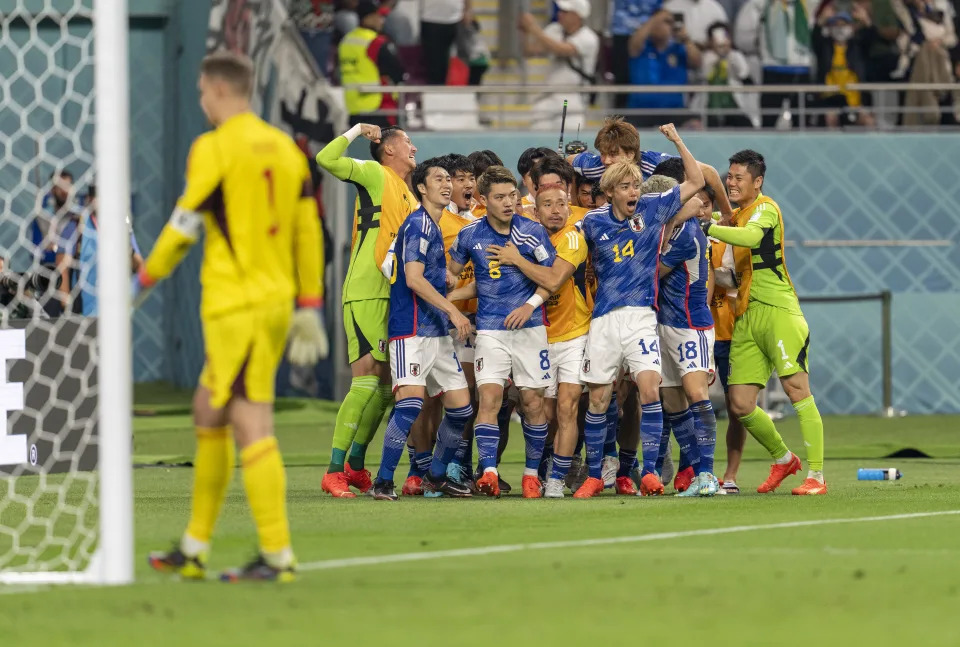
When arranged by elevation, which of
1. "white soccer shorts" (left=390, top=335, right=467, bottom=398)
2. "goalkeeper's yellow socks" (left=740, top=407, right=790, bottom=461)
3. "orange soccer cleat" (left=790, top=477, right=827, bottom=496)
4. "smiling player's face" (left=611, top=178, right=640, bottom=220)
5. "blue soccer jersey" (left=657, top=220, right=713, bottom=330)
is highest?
"smiling player's face" (left=611, top=178, right=640, bottom=220)

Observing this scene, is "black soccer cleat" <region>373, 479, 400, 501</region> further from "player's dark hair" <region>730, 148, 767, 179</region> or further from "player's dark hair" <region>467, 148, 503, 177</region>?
"player's dark hair" <region>730, 148, 767, 179</region>

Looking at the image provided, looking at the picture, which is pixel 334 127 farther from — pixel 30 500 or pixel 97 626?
pixel 97 626

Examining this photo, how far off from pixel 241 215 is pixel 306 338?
53cm

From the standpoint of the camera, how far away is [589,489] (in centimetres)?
1048

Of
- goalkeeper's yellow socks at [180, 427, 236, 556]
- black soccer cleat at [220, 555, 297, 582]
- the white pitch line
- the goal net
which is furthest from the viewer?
the white pitch line

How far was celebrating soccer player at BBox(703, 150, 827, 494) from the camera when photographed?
1072 centimetres

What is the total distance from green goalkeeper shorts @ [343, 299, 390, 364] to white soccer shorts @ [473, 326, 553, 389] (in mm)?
691

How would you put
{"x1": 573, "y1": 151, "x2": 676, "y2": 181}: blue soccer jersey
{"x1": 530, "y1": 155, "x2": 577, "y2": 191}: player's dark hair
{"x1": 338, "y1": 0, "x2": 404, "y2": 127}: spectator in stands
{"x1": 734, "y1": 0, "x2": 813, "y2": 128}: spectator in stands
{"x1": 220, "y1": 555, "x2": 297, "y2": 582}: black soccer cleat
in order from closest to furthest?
{"x1": 220, "y1": 555, "x2": 297, "y2": 582}: black soccer cleat < {"x1": 530, "y1": 155, "x2": 577, "y2": 191}: player's dark hair < {"x1": 573, "y1": 151, "x2": 676, "y2": 181}: blue soccer jersey < {"x1": 338, "y1": 0, "x2": 404, "y2": 127}: spectator in stands < {"x1": 734, "y1": 0, "x2": 813, "y2": 128}: spectator in stands

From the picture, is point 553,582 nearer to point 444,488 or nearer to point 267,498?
point 267,498

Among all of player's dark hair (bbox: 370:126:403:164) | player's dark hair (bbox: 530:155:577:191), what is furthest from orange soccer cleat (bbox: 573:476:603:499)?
player's dark hair (bbox: 370:126:403:164)

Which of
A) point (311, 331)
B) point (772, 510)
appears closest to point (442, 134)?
point (772, 510)

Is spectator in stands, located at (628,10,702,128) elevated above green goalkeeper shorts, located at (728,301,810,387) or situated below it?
above

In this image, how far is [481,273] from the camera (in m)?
10.5

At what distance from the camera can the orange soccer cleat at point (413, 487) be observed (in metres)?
10.9
